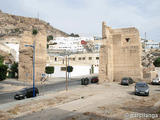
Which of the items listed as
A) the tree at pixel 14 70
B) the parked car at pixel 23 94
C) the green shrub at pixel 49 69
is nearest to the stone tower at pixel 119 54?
the parked car at pixel 23 94

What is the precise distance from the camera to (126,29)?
31.0 m

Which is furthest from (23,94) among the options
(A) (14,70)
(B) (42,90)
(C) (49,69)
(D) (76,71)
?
(D) (76,71)

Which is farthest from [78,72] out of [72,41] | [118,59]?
[72,41]

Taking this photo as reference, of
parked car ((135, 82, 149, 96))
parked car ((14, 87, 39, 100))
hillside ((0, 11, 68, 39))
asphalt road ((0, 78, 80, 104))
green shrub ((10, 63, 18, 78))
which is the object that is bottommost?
asphalt road ((0, 78, 80, 104))

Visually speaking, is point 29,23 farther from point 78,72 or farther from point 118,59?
point 118,59

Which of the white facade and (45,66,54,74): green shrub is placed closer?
(45,66,54,74): green shrub

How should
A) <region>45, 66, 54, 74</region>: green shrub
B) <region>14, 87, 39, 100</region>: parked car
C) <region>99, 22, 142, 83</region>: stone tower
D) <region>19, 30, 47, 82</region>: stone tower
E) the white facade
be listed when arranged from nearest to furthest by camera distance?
<region>14, 87, 39, 100</region>: parked car, <region>99, 22, 142, 83</region>: stone tower, <region>19, 30, 47, 82</region>: stone tower, <region>45, 66, 54, 74</region>: green shrub, the white facade

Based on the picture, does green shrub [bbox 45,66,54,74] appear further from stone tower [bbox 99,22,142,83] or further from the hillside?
the hillside

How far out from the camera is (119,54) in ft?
101

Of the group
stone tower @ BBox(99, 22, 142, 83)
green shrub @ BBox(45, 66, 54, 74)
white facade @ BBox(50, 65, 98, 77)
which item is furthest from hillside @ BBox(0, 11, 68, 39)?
stone tower @ BBox(99, 22, 142, 83)

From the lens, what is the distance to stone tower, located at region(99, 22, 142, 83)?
94.8 feet

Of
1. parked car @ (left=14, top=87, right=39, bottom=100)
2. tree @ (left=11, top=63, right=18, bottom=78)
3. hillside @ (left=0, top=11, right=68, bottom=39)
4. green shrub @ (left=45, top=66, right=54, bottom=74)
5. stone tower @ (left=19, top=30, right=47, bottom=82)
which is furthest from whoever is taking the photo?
hillside @ (left=0, top=11, right=68, bottom=39)

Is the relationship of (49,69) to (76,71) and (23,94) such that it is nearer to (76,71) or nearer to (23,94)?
(76,71)

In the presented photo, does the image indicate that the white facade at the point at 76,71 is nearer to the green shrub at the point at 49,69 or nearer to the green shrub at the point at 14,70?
the green shrub at the point at 49,69
